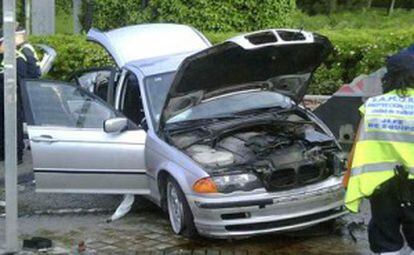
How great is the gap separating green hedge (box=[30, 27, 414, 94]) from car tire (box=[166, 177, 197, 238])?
551 cm

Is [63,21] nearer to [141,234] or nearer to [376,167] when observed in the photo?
[141,234]

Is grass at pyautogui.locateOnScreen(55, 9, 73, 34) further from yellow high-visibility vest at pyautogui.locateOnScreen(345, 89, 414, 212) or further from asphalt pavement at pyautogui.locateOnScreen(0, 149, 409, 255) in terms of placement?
yellow high-visibility vest at pyautogui.locateOnScreen(345, 89, 414, 212)

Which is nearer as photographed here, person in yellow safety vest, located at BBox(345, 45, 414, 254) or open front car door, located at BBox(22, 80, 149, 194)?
person in yellow safety vest, located at BBox(345, 45, 414, 254)

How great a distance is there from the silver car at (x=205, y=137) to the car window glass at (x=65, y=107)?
1 cm

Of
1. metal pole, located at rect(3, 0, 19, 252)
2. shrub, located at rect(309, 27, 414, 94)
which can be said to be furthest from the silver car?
shrub, located at rect(309, 27, 414, 94)

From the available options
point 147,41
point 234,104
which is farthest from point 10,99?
point 147,41

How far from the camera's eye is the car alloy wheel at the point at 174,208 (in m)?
6.75

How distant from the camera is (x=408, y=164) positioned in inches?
185

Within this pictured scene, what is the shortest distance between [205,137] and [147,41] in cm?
203

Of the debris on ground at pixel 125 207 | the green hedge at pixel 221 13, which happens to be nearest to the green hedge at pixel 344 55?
the green hedge at pixel 221 13

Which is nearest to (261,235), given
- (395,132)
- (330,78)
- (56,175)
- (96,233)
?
(96,233)

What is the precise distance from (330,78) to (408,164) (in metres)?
7.43

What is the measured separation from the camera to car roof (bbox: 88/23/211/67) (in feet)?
26.6

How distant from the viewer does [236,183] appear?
6328 millimetres
